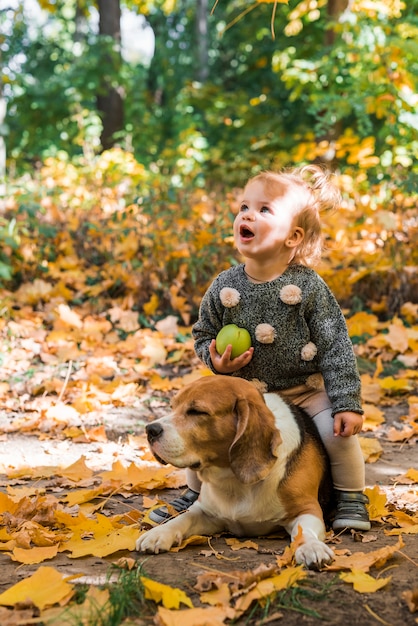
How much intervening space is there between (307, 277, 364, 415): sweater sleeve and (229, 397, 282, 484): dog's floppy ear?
479 millimetres

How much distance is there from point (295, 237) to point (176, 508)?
Answer: 1298mm

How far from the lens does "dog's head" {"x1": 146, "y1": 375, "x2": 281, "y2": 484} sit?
2439mm

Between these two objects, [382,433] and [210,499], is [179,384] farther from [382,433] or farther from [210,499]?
[210,499]

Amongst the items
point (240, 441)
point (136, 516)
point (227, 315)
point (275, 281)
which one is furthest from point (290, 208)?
point (136, 516)

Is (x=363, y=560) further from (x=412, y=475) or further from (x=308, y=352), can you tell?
(x=412, y=475)

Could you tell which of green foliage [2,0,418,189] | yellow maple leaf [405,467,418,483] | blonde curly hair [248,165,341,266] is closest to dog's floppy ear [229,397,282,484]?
blonde curly hair [248,165,341,266]

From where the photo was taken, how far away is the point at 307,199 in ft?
10.4

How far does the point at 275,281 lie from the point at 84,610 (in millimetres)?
1625

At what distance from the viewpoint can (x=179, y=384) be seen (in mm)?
5152

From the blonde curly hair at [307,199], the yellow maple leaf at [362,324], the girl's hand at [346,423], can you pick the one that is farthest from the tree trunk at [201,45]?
the girl's hand at [346,423]

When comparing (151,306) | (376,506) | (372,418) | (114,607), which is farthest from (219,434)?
(151,306)

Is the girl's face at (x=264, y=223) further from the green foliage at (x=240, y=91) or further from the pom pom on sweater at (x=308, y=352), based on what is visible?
the green foliage at (x=240, y=91)

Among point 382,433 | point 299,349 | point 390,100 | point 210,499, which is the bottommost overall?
point 382,433

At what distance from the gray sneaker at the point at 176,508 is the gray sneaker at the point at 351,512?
0.62 m
